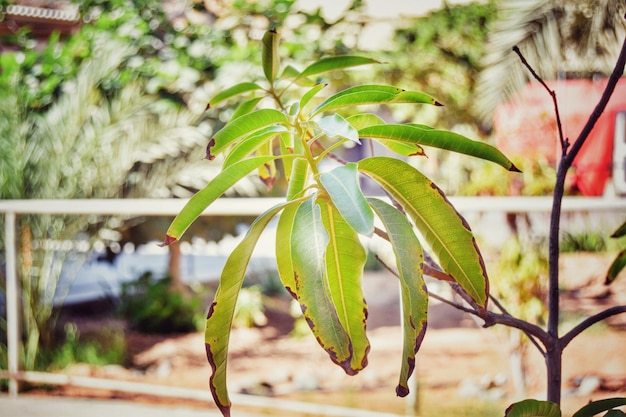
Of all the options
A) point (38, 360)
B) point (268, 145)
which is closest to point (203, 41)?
point (38, 360)

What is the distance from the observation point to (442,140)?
0.64 m

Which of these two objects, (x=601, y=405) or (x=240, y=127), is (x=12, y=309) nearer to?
(x=240, y=127)

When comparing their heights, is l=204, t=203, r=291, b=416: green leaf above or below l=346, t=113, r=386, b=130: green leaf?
below

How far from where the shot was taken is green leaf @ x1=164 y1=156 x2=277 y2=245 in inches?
25.2

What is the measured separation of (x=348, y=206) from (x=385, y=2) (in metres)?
5.03

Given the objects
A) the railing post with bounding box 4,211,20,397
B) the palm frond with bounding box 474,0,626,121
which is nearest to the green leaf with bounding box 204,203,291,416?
the railing post with bounding box 4,211,20,397

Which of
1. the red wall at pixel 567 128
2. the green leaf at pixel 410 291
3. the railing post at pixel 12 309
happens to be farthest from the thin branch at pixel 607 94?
the red wall at pixel 567 128

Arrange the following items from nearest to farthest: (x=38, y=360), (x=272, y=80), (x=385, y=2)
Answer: (x=272, y=80)
(x=38, y=360)
(x=385, y=2)

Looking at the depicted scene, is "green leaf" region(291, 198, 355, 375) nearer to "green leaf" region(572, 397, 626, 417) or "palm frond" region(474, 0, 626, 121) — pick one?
"green leaf" region(572, 397, 626, 417)

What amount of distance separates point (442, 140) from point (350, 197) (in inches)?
6.1

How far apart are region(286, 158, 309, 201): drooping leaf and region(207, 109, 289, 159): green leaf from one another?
0.32ft

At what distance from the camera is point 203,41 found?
4.16 metres

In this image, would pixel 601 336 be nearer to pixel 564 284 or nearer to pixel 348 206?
pixel 564 284

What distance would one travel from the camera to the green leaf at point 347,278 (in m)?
0.63
